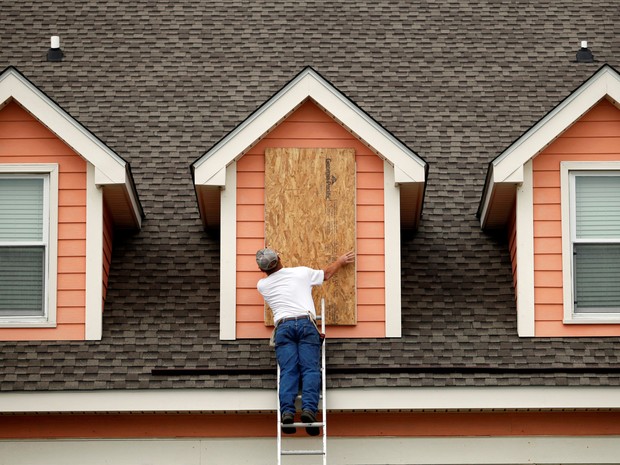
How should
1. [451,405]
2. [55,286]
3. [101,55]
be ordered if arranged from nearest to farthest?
[451,405] < [55,286] < [101,55]

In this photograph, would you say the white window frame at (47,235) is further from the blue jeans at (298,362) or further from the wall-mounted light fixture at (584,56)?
the wall-mounted light fixture at (584,56)

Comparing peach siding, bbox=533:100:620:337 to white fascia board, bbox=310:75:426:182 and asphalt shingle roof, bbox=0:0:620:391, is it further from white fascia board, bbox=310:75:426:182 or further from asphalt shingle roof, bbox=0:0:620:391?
white fascia board, bbox=310:75:426:182

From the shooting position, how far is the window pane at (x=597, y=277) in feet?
41.5

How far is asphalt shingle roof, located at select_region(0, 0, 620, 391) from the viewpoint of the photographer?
480 inches

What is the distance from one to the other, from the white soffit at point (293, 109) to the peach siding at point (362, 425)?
2.11 metres

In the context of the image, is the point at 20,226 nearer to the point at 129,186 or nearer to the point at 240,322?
the point at 129,186

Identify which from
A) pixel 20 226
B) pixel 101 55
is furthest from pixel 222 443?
pixel 101 55

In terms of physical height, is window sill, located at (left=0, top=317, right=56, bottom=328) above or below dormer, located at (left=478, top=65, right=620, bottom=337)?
below

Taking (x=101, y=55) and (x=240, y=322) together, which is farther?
(x=101, y=55)

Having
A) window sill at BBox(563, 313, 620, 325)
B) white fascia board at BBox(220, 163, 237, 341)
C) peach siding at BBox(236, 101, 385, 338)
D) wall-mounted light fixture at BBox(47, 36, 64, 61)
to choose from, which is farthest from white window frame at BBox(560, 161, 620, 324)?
wall-mounted light fixture at BBox(47, 36, 64, 61)

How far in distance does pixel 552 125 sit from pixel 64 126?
4349 millimetres

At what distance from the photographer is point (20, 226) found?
12773 millimetres

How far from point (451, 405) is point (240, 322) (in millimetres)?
2036

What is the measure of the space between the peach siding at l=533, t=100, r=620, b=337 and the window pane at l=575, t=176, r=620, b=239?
0.19 meters
